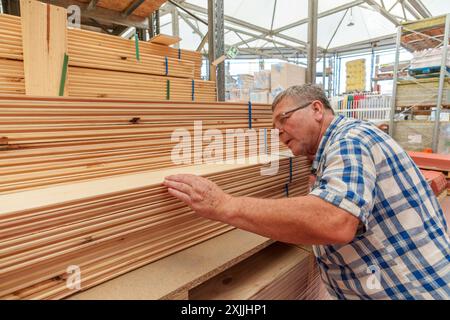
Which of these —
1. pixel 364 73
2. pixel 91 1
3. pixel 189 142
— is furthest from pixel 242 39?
pixel 189 142

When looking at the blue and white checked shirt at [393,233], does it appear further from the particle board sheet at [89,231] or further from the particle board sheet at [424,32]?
the particle board sheet at [424,32]

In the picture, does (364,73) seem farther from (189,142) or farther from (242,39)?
(189,142)

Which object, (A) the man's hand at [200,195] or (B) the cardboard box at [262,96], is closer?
(A) the man's hand at [200,195]

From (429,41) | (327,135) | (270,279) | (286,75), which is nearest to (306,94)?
(327,135)

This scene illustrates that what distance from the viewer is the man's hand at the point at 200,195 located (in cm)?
107

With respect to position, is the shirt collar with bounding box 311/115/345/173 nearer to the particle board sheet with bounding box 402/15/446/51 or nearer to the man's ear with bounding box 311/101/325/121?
the man's ear with bounding box 311/101/325/121

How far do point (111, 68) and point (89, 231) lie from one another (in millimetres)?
1921

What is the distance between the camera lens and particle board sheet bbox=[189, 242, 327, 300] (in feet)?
4.46

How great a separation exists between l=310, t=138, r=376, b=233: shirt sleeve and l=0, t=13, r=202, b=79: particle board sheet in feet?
6.95

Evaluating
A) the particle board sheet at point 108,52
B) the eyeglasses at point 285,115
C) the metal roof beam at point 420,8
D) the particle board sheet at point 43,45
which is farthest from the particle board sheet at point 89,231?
the metal roof beam at point 420,8

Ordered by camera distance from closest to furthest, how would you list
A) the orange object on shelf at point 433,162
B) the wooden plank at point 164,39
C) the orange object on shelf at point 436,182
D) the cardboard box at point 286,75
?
1. the orange object on shelf at point 436,182
2. the wooden plank at point 164,39
3. the orange object on shelf at point 433,162
4. the cardboard box at point 286,75

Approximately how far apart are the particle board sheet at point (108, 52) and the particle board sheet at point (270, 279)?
1.97 metres

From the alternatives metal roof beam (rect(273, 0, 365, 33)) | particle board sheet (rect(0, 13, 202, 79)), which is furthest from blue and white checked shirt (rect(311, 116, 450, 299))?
metal roof beam (rect(273, 0, 365, 33))

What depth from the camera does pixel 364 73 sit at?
9672 millimetres
